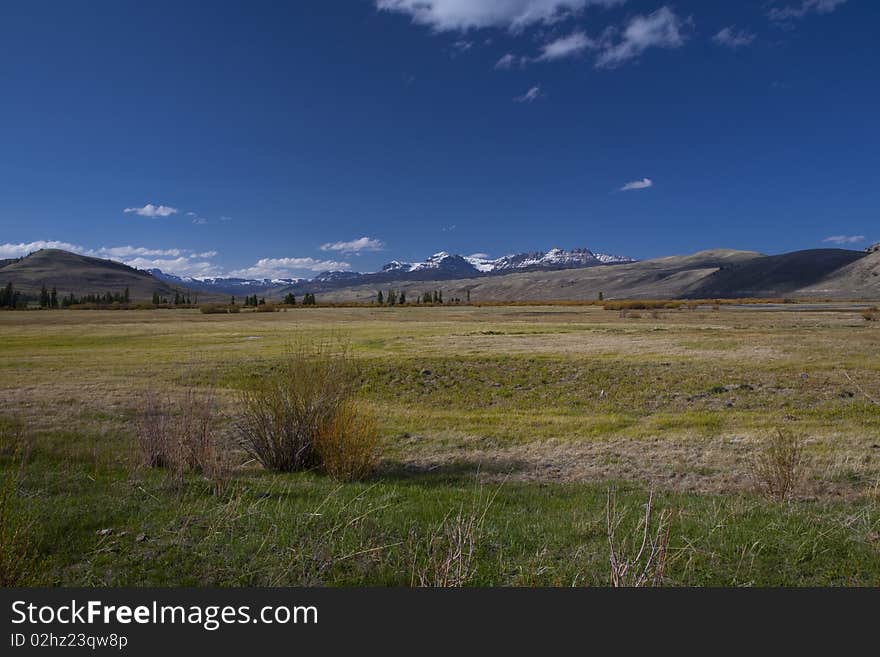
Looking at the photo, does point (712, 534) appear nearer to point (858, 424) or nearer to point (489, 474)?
point (489, 474)

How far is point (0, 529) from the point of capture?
4859 millimetres

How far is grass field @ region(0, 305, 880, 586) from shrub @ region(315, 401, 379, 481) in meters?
0.51

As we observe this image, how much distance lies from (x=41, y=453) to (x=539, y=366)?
21484mm

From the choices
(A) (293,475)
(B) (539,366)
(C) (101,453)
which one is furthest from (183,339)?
(A) (293,475)

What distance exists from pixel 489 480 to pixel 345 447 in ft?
10.4

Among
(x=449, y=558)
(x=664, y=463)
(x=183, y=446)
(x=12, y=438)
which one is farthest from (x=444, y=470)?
(x=12, y=438)

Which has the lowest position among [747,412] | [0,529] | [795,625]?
[747,412]

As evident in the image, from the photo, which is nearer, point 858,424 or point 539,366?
point 858,424

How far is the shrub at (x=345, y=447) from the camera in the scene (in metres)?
10.7

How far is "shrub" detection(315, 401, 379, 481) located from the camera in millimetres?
10734

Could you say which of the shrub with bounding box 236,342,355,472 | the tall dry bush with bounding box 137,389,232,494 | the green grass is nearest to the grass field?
the green grass

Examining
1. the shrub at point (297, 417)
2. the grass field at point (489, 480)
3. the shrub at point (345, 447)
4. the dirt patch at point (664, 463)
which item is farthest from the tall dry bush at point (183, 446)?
the dirt patch at point (664, 463)

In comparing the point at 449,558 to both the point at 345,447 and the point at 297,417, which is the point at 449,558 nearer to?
the point at 345,447

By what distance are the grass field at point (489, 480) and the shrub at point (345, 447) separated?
0.51 metres
